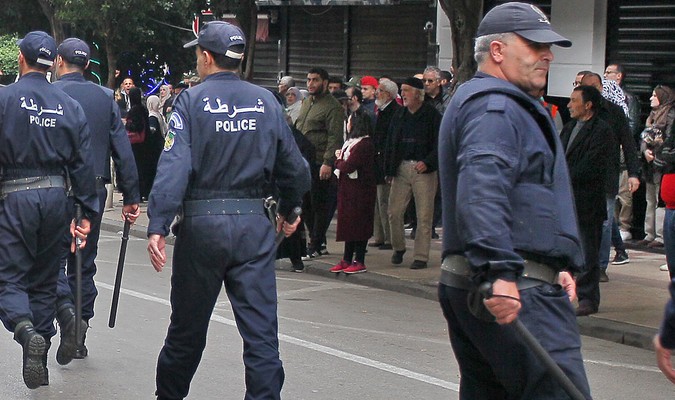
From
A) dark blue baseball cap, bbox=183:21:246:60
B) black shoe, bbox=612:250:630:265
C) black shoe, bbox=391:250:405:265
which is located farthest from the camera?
black shoe, bbox=612:250:630:265

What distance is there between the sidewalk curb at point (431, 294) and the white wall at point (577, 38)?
15.1 ft

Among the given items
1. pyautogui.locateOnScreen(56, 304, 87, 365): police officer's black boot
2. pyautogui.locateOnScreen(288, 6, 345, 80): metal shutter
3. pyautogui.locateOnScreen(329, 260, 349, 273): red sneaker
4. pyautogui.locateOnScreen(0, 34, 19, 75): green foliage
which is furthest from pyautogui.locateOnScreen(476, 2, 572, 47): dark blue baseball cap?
pyautogui.locateOnScreen(0, 34, 19, 75): green foliage

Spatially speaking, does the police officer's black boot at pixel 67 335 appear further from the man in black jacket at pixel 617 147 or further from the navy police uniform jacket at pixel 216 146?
the man in black jacket at pixel 617 147

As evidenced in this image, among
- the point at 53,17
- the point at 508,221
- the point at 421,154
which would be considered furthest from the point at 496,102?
the point at 53,17

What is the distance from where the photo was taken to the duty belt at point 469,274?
14.3ft

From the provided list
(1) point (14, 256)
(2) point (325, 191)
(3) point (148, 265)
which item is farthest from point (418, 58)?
(1) point (14, 256)

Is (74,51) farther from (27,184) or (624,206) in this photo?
(624,206)

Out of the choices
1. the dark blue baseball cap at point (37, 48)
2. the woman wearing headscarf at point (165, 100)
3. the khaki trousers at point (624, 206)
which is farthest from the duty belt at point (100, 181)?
the woman wearing headscarf at point (165, 100)

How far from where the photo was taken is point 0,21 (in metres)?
27.8

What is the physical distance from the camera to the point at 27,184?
7.08 metres

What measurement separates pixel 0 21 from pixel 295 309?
19354mm

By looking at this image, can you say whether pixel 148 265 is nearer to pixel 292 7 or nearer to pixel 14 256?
pixel 14 256

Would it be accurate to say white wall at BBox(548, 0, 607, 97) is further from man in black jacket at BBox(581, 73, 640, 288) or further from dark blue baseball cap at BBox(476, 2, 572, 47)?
dark blue baseball cap at BBox(476, 2, 572, 47)

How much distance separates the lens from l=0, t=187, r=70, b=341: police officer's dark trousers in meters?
7.05
